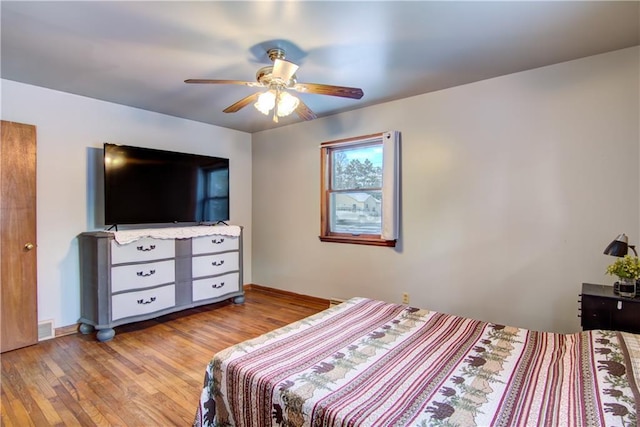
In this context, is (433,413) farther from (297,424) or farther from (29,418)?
(29,418)

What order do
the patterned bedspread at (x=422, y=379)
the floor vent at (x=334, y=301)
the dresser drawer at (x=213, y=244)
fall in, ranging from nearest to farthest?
the patterned bedspread at (x=422, y=379)
the dresser drawer at (x=213, y=244)
the floor vent at (x=334, y=301)

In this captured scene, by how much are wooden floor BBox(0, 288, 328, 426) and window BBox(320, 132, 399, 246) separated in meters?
1.24

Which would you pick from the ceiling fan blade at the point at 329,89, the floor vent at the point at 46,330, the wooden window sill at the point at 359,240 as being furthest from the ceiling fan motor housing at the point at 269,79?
the floor vent at the point at 46,330

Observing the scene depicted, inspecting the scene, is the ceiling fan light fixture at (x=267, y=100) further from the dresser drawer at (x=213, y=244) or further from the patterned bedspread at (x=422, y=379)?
the dresser drawer at (x=213, y=244)

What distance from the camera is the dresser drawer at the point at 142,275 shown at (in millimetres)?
3195

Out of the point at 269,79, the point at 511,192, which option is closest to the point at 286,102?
the point at 269,79

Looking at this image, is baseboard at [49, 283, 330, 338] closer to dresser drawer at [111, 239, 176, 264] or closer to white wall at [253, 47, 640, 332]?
white wall at [253, 47, 640, 332]

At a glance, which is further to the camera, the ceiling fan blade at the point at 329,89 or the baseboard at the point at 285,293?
the baseboard at the point at 285,293

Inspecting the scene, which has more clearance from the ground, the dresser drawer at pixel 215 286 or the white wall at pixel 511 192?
the white wall at pixel 511 192

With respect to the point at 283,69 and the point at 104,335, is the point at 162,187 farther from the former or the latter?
the point at 283,69

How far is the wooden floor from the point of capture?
2.02 m

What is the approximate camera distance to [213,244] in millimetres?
4008

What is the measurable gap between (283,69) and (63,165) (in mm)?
2618

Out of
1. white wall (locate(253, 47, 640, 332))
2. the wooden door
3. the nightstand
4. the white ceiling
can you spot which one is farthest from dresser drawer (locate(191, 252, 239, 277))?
the nightstand
